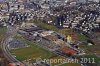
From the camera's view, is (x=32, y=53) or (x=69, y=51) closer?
(x=32, y=53)

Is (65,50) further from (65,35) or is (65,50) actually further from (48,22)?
(48,22)

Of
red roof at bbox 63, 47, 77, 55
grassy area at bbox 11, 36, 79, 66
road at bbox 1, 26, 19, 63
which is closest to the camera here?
road at bbox 1, 26, 19, 63

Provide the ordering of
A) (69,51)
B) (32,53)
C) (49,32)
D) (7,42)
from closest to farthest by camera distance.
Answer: (32,53) < (69,51) < (7,42) < (49,32)

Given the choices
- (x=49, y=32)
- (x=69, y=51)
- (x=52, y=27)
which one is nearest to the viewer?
(x=69, y=51)

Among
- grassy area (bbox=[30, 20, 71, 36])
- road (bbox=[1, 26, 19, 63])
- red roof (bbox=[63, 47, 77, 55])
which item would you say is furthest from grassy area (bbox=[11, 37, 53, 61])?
grassy area (bbox=[30, 20, 71, 36])

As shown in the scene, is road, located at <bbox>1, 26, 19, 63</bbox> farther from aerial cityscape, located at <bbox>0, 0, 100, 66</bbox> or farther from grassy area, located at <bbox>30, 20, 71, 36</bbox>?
grassy area, located at <bbox>30, 20, 71, 36</bbox>

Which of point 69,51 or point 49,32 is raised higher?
point 49,32

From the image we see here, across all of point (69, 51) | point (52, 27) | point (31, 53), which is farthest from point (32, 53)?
point (52, 27)

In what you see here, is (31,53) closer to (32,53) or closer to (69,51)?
(32,53)
